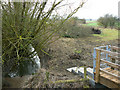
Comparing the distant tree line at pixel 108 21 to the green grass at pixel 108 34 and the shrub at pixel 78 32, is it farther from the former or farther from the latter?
the shrub at pixel 78 32

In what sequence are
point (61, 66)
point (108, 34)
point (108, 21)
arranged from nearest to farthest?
point (61, 66) < point (108, 21) < point (108, 34)

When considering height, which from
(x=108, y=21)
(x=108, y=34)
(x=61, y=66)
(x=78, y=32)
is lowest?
(x=61, y=66)

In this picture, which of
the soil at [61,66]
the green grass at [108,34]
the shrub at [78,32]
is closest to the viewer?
the soil at [61,66]

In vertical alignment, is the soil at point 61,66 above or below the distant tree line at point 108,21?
below

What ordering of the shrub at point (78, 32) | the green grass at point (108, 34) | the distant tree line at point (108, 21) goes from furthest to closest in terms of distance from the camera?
the distant tree line at point (108, 21)
the green grass at point (108, 34)
the shrub at point (78, 32)

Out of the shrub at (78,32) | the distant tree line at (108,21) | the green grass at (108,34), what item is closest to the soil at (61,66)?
the shrub at (78,32)

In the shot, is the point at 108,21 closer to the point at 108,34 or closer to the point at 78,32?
the point at 108,34

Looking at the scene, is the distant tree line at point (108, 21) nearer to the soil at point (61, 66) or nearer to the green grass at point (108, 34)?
the green grass at point (108, 34)

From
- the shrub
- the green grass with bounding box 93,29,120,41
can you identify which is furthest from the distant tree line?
the shrub

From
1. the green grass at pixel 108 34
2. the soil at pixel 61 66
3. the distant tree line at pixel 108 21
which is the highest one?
the distant tree line at pixel 108 21

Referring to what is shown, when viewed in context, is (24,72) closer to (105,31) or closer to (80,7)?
(80,7)

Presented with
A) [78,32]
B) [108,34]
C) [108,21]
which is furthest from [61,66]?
[108,21]

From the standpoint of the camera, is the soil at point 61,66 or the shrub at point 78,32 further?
the shrub at point 78,32

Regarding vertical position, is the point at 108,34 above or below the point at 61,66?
above
